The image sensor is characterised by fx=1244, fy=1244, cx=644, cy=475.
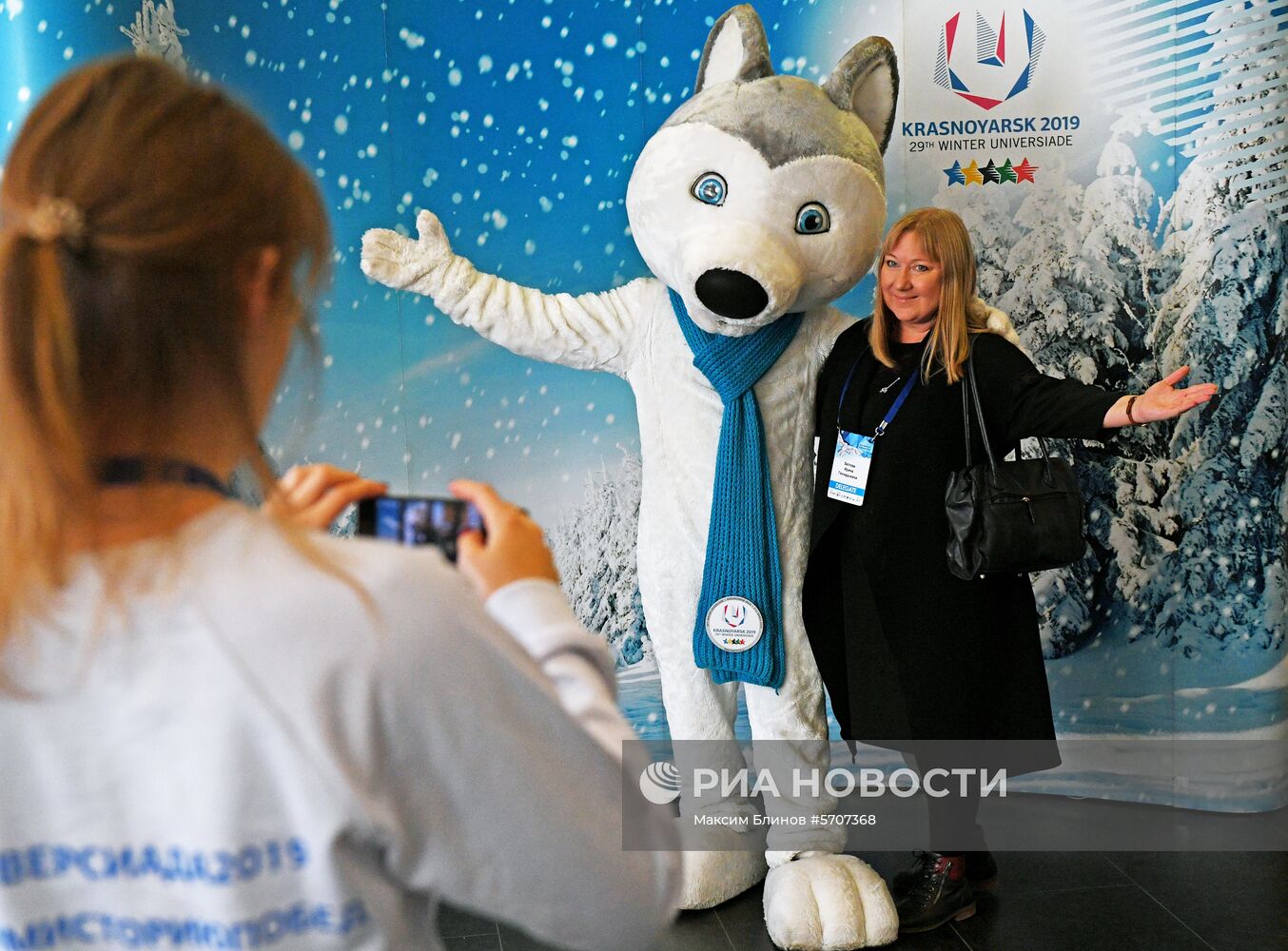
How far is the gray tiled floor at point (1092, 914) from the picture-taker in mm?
2688

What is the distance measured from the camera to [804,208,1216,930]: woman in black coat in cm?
261

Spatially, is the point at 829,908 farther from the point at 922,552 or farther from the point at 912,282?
the point at 912,282

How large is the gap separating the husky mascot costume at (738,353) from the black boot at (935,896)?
9 centimetres

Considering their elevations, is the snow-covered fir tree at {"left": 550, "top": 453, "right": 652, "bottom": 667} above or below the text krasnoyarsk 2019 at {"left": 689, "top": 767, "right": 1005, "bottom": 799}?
above

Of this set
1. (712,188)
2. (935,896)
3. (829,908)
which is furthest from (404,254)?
(935,896)

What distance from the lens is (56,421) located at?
0.72 metres

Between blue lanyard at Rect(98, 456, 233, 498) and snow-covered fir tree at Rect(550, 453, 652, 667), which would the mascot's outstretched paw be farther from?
blue lanyard at Rect(98, 456, 233, 498)

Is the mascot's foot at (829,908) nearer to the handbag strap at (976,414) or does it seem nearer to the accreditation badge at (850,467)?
the accreditation badge at (850,467)

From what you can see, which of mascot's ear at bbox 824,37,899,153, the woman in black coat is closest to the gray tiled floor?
the woman in black coat

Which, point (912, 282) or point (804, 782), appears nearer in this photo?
point (912, 282)

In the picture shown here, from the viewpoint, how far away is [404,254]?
110 inches

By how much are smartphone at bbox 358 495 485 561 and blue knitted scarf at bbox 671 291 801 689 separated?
1.71 meters

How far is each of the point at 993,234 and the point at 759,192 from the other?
1038 millimetres

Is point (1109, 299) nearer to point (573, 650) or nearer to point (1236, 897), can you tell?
point (1236, 897)
